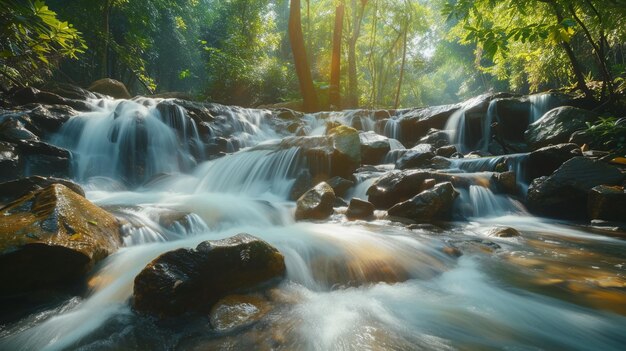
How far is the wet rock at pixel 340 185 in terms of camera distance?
675 centimetres

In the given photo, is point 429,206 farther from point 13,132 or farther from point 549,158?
point 13,132

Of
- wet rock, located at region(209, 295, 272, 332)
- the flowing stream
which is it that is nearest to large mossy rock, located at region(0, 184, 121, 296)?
the flowing stream

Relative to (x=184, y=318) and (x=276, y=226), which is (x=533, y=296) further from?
(x=276, y=226)

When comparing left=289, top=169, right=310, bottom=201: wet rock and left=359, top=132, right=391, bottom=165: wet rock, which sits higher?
left=359, top=132, right=391, bottom=165: wet rock

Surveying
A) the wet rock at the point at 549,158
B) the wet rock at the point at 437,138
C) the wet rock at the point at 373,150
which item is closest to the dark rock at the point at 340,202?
the wet rock at the point at 373,150

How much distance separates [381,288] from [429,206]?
2673mm

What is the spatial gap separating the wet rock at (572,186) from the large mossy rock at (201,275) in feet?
17.2

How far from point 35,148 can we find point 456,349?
8.47 metres

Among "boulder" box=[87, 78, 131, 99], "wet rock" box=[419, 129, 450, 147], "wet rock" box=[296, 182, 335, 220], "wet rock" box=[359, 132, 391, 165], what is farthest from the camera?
"boulder" box=[87, 78, 131, 99]

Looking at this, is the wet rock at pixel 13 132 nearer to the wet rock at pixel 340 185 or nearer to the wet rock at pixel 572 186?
the wet rock at pixel 340 185

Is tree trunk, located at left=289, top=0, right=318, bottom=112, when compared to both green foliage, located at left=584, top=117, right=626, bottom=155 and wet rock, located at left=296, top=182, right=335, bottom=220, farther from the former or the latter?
green foliage, located at left=584, top=117, right=626, bottom=155

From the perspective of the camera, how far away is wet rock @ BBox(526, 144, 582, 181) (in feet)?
20.4

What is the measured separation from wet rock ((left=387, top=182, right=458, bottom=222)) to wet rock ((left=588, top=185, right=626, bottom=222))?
6.90 ft

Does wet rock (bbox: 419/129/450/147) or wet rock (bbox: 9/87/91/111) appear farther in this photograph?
wet rock (bbox: 419/129/450/147)
